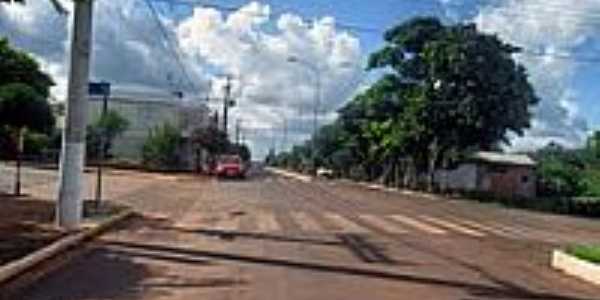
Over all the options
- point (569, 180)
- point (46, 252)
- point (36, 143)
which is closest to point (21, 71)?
point (36, 143)

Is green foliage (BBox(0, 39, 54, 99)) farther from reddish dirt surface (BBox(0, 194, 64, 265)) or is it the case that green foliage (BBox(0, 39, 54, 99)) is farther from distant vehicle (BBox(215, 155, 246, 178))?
reddish dirt surface (BBox(0, 194, 64, 265))

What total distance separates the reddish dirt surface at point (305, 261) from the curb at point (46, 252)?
39 cm

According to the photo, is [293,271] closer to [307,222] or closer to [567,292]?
[567,292]

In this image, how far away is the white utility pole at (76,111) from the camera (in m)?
21.2

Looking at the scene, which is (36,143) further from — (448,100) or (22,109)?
(448,100)

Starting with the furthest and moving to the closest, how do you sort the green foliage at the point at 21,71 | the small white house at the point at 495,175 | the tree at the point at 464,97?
the small white house at the point at 495,175 < the green foliage at the point at 21,71 < the tree at the point at 464,97

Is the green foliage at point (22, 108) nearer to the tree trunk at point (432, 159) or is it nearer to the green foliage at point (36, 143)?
the green foliage at point (36, 143)

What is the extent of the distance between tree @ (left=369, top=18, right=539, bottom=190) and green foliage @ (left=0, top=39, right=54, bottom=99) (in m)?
23.5

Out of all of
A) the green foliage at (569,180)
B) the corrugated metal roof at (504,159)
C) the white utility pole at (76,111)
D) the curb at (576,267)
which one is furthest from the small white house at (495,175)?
the curb at (576,267)

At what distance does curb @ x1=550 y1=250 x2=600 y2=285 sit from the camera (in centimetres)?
1689

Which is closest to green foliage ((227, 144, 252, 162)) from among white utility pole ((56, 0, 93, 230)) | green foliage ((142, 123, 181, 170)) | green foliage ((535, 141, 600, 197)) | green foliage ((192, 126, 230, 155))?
green foliage ((192, 126, 230, 155))

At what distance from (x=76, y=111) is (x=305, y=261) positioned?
646cm

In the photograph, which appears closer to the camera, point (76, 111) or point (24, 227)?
point (24, 227)

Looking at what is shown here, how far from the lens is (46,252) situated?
16.3 metres
